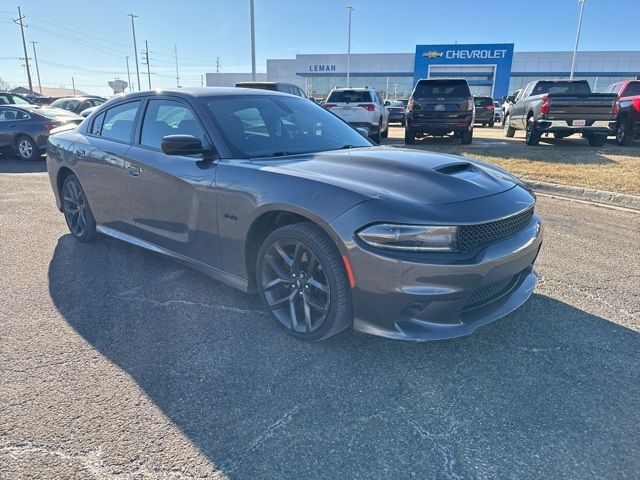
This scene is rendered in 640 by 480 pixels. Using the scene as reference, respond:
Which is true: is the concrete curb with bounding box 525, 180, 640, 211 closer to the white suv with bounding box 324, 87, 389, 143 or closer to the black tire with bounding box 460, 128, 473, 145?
the black tire with bounding box 460, 128, 473, 145

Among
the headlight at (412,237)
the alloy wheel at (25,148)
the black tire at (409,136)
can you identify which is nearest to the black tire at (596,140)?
the black tire at (409,136)

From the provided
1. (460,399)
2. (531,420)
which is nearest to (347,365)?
(460,399)

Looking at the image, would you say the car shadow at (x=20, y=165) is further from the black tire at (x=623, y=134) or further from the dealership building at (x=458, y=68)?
the dealership building at (x=458, y=68)

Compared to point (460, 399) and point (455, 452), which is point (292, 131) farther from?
point (455, 452)

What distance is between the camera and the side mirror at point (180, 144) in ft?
10.1

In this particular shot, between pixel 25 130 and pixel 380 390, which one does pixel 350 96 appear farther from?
pixel 380 390

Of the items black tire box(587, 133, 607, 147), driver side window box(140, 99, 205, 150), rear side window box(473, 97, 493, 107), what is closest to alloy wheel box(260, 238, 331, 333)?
driver side window box(140, 99, 205, 150)

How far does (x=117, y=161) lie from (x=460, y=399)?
3378mm

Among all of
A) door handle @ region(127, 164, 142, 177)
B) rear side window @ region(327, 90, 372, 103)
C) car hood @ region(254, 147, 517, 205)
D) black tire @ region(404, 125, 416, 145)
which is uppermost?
rear side window @ region(327, 90, 372, 103)

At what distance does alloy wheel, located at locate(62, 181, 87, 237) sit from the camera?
481 cm

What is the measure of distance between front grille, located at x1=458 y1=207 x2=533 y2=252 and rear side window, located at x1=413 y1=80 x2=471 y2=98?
10.7 meters

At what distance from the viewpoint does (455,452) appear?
207 cm

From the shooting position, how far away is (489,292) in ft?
8.90

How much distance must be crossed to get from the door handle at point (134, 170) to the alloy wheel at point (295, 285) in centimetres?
151
